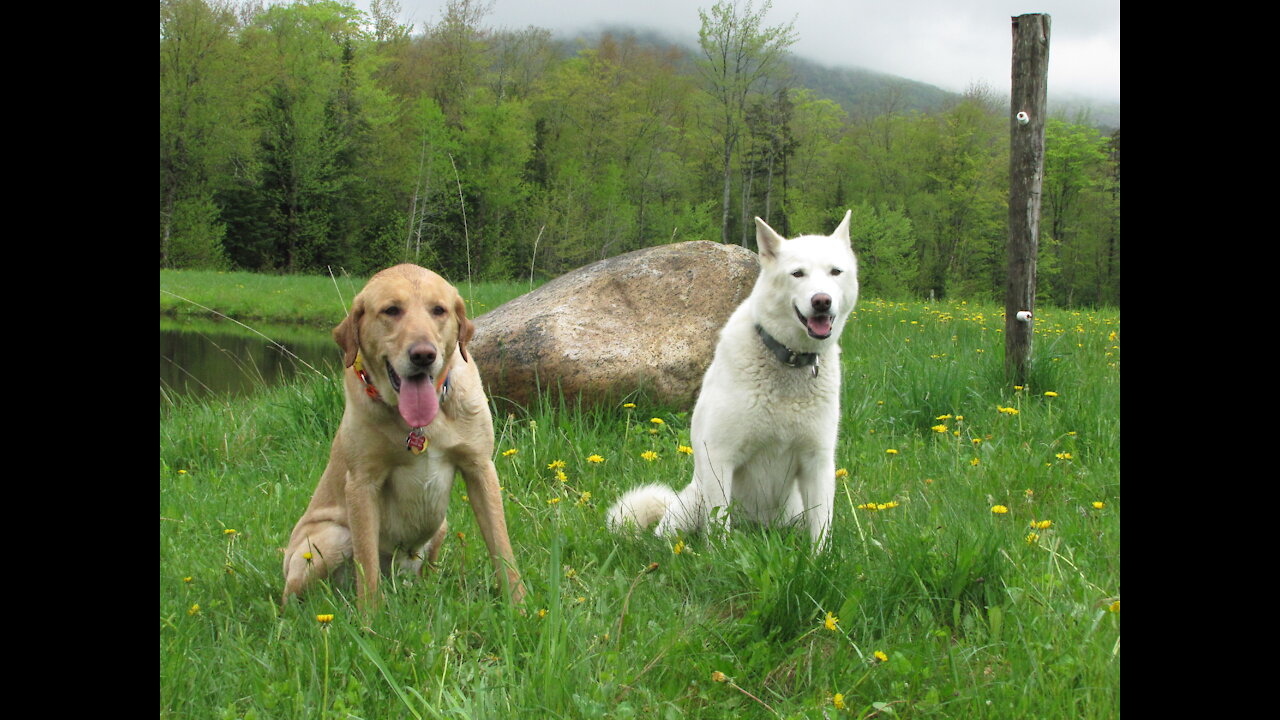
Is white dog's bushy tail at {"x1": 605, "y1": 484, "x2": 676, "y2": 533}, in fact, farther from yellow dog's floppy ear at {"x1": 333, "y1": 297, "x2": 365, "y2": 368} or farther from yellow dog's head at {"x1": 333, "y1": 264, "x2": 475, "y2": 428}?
yellow dog's floppy ear at {"x1": 333, "y1": 297, "x2": 365, "y2": 368}

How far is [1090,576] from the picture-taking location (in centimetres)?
284

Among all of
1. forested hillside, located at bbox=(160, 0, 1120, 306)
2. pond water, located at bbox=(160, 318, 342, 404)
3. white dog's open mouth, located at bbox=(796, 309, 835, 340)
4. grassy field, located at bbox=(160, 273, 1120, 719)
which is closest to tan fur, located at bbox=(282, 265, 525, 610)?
grassy field, located at bbox=(160, 273, 1120, 719)

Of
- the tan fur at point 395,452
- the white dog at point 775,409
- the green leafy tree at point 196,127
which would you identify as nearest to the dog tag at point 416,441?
the tan fur at point 395,452

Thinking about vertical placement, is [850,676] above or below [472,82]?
below

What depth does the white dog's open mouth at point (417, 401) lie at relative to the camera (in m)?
2.82

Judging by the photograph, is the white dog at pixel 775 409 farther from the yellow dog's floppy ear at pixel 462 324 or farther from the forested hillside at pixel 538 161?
the forested hillside at pixel 538 161

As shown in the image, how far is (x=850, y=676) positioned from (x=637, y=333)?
3976 millimetres

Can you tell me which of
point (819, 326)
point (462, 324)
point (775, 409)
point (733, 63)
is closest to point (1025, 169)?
point (819, 326)

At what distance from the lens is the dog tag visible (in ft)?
9.79

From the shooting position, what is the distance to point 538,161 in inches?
1603

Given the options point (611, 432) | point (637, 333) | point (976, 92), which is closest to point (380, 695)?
point (611, 432)

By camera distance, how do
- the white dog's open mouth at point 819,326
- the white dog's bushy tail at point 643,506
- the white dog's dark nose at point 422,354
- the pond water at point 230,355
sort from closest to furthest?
the white dog's dark nose at point 422,354 → the white dog's open mouth at point 819,326 → the white dog's bushy tail at point 643,506 → the pond water at point 230,355

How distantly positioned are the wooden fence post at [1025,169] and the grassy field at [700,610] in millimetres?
1347
